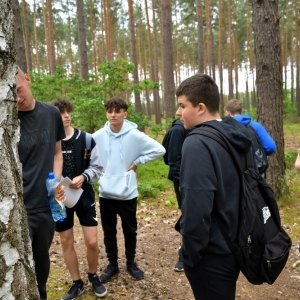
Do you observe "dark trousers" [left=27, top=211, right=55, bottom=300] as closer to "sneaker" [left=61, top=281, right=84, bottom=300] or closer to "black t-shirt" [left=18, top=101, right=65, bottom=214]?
"black t-shirt" [left=18, top=101, right=65, bottom=214]

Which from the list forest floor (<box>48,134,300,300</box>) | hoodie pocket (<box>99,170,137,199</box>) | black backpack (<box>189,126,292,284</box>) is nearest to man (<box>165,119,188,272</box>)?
hoodie pocket (<box>99,170,137,199</box>)

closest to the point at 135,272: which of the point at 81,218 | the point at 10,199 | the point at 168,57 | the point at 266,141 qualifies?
the point at 81,218

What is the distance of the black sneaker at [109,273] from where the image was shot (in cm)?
353

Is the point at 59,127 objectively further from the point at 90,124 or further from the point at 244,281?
the point at 90,124

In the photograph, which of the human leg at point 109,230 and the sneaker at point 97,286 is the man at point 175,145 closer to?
the human leg at point 109,230

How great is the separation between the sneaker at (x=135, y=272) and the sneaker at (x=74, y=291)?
641 mm

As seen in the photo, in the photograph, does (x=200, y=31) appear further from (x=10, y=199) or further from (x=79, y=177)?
(x=10, y=199)

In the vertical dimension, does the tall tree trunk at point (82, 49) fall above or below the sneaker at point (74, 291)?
above

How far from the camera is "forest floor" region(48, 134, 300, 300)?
3.36 m

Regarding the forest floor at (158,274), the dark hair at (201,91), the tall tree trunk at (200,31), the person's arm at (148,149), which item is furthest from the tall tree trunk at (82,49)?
the dark hair at (201,91)

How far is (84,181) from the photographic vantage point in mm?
2998

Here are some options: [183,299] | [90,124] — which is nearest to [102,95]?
[90,124]

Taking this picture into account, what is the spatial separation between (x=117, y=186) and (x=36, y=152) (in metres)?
1.31

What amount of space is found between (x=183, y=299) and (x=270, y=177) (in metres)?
3.13
